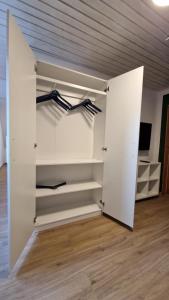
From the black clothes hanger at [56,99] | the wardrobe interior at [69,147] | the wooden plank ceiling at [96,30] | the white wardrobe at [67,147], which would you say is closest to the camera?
the white wardrobe at [67,147]

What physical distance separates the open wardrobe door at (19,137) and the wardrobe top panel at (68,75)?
32 cm

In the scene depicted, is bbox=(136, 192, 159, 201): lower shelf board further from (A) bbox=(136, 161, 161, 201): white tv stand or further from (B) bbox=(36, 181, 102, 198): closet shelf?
(B) bbox=(36, 181, 102, 198): closet shelf

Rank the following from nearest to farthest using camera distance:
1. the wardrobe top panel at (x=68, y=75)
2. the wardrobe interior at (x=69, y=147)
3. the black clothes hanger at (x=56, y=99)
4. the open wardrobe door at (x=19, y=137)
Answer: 1. the open wardrobe door at (x=19, y=137)
2. the wardrobe top panel at (x=68, y=75)
3. the black clothes hanger at (x=56, y=99)
4. the wardrobe interior at (x=69, y=147)

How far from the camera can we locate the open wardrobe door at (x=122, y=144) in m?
1.91

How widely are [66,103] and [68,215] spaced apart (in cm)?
157

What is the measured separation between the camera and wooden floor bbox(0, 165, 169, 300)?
1.18 meters

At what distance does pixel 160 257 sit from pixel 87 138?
1742 mm

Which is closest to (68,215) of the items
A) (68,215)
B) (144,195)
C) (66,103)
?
(68,215)

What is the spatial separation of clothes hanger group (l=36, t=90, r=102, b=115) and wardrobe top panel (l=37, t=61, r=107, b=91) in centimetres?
25

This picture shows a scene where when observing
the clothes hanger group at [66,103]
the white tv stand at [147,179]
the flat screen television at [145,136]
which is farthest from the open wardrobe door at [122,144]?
the flat screen television at [145,136]

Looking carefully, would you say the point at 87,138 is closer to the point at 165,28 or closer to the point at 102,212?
the point at 102,212

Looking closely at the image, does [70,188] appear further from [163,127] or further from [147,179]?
[163,127]

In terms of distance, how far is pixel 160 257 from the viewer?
157 centimetres

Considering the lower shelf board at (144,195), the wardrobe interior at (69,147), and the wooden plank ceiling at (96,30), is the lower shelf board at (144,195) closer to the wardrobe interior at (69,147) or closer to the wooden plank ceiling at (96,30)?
the wardrobe interior at (69,147)
